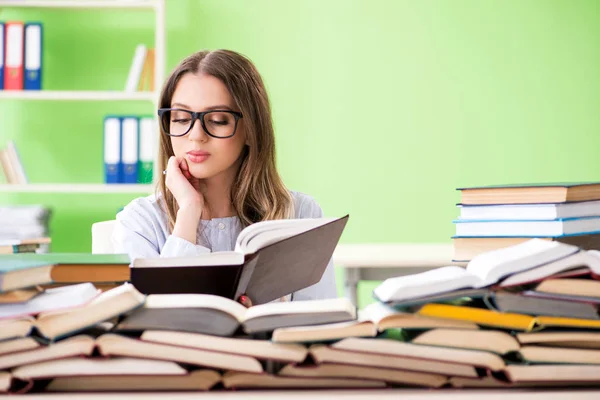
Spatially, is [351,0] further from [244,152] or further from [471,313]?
[471,313]

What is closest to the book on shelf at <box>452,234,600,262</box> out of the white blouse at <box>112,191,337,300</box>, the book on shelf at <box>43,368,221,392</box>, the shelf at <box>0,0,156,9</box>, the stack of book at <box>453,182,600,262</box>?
the stack of book at <box>453,182,600,262</box>

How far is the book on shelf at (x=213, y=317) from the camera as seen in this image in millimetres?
727

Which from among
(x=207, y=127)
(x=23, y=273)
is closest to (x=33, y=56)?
(x=207, y=127)

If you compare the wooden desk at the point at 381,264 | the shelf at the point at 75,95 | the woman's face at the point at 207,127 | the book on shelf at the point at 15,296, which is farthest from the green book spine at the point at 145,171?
the book on shelf at the point at 15,296

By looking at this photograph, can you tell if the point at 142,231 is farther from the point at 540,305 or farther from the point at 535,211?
the point at 540,305

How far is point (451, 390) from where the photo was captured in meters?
0.71

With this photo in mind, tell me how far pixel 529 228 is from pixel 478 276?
0.71 meters

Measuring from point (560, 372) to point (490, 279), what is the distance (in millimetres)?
108

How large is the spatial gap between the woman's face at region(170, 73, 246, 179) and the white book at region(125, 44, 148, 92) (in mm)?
1842

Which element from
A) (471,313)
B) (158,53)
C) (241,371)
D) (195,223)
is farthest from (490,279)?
(158,53)

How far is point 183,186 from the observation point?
1741 mm

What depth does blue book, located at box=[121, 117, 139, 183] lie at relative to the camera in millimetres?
3441

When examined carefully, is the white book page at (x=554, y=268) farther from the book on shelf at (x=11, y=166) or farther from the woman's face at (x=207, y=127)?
the book on shelf at (x=11, y=166)

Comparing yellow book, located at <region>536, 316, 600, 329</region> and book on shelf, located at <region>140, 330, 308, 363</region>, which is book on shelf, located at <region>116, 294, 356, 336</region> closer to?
book on shelf, located at <region>140, 330, 308, 363</region>
